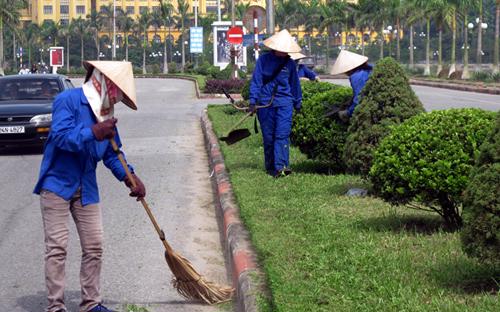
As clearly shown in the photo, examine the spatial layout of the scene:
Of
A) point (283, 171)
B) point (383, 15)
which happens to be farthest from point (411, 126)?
point (383, 15)

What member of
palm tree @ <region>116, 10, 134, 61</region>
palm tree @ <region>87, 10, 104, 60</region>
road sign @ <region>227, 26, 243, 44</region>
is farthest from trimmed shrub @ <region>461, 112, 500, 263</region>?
palm tree @ <region>87, 10, 104, 60</region>

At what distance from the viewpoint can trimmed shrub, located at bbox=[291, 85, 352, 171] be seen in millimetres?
11031

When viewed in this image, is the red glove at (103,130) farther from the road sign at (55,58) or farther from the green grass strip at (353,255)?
the road sign at (55,58)

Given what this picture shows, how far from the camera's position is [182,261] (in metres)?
6.65

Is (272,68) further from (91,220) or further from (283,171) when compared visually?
(91,220)

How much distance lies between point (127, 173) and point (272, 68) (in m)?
5.23

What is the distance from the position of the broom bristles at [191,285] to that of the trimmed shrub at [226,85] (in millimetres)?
29590

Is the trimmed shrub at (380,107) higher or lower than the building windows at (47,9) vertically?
lower

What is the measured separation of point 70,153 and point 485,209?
253 centimetres

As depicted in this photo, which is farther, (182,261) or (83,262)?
(182,261)

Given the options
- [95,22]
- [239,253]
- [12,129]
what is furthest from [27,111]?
[95,22]

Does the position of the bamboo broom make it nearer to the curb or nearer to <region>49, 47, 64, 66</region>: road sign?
the curb

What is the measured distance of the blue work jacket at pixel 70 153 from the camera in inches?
230

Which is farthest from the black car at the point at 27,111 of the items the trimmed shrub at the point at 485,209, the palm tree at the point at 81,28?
the palm tree at the point at 81,28
